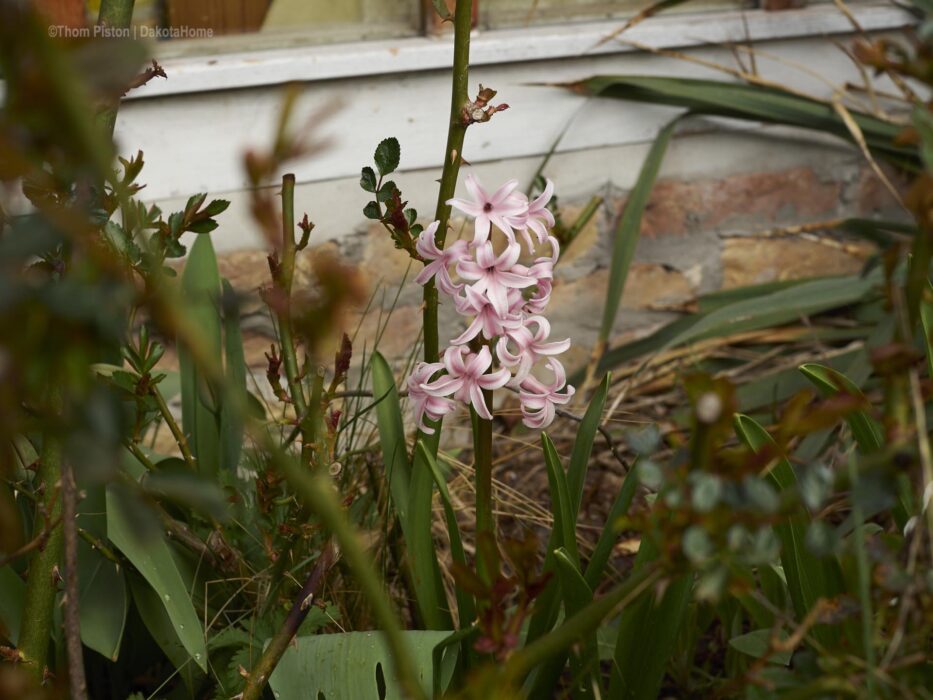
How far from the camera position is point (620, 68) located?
2.58 m

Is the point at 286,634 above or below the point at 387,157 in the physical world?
below

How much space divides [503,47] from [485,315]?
1.41 metres

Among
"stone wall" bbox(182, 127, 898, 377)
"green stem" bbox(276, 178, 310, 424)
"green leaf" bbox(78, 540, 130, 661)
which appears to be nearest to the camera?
"green stem" bbox(276, 178, 310, 424)

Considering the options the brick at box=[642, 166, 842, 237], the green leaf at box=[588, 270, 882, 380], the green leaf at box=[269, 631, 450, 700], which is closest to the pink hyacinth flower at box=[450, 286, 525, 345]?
the green leaf at box=[269, 631, 450, 700]

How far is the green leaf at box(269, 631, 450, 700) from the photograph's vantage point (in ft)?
3.88

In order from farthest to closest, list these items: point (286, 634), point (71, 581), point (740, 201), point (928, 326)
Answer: point (740, 201), point (928, 326), point (286, 634), point (71, 581)

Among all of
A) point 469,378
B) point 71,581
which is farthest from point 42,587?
point 469,378

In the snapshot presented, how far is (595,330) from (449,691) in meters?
1.52

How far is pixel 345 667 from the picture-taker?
119 centimetres

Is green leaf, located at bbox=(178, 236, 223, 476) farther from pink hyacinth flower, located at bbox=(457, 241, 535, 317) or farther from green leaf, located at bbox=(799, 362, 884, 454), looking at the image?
green leaf, located at bbox=(799, 362, 884, 454)

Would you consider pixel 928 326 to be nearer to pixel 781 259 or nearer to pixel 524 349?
pixel 524 349

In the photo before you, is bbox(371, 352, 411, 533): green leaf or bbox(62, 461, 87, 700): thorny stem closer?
bbox(62, 461, 87, 700): thorny stem

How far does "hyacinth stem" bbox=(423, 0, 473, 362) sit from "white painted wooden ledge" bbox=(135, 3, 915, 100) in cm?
114

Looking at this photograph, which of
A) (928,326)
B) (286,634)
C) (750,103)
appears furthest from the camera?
(750,103)
